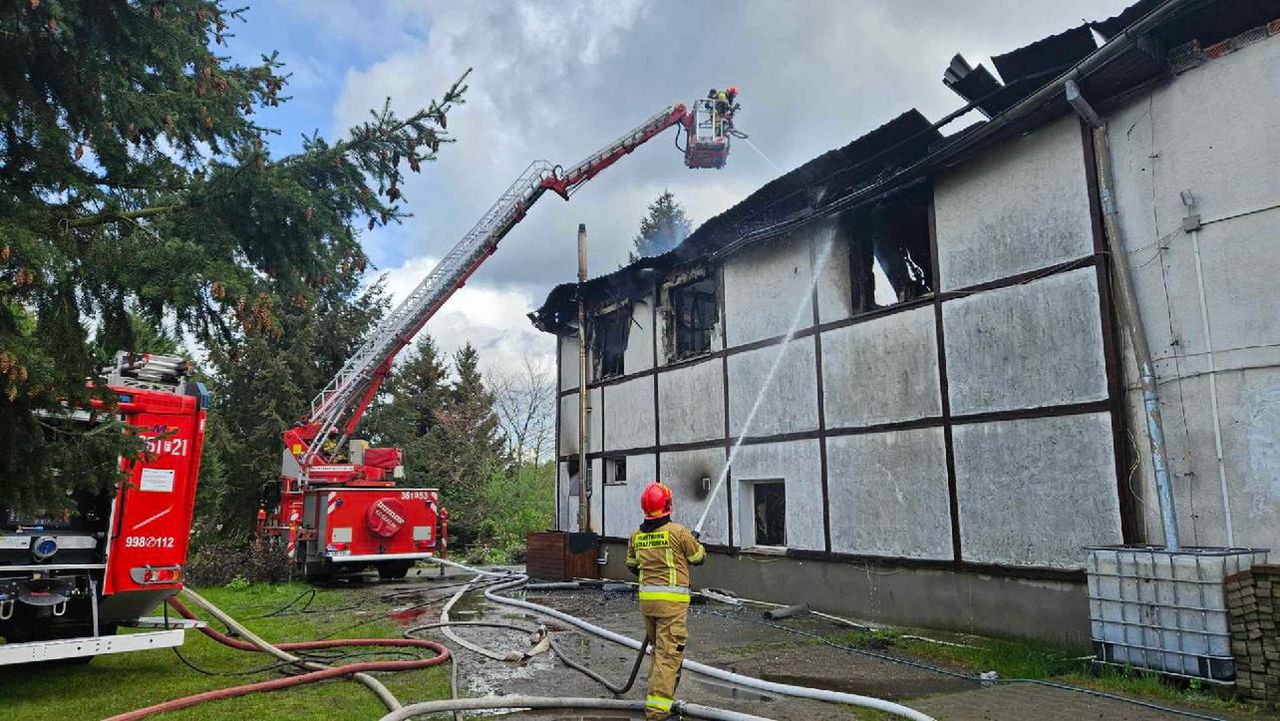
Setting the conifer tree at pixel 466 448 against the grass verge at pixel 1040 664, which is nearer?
the grass verge at pixel 1040 664

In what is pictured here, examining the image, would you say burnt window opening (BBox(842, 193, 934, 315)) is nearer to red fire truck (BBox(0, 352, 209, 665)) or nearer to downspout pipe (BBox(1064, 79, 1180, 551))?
downspout pipe (BBox(1064, 79, 1180, 551))

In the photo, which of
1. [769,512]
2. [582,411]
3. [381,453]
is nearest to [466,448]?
[381,453]

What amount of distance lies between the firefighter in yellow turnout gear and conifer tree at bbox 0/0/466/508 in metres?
3.01

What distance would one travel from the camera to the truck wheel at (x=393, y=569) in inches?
629

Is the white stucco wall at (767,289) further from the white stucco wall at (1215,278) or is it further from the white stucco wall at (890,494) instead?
the white stucco wall at (1215,278)

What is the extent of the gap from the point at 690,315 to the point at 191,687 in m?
9.51

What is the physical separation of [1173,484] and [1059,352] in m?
1.61

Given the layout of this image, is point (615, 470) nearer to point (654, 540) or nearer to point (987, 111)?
point (987, 111)

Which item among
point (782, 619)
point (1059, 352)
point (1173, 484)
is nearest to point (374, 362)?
point (782, 619)

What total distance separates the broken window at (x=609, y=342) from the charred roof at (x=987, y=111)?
2448 mm

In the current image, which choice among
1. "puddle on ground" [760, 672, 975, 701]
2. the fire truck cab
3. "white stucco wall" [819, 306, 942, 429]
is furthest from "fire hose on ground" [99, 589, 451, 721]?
the fire truck cab

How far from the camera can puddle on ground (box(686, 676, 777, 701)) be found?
6.30 m

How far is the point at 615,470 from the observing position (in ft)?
50.2

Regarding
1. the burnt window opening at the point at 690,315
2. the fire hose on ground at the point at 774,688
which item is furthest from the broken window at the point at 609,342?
the fire hose on ground at the point at 774,688
